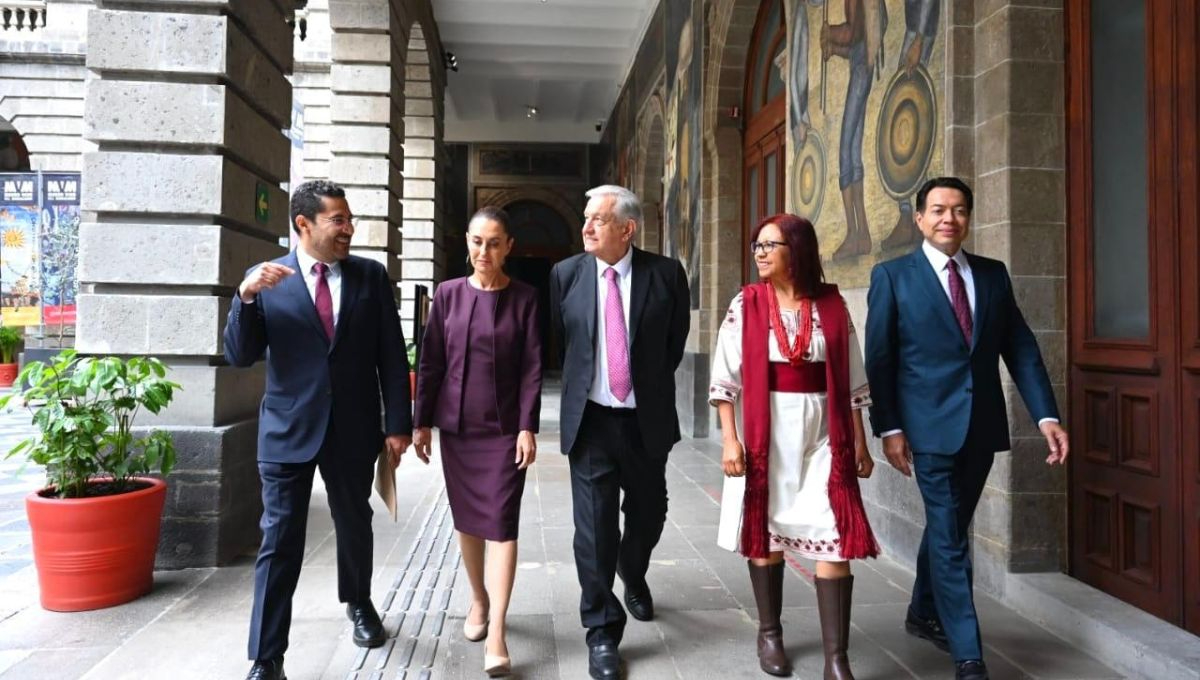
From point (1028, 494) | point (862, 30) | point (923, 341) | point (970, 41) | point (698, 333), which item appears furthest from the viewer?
point (698, 333)

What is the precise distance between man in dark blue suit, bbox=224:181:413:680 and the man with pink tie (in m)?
0.71

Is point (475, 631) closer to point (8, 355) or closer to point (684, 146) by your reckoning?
point (684, 146)

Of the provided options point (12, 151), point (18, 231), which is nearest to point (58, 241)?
point (18, 231)

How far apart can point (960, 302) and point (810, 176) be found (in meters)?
2.94

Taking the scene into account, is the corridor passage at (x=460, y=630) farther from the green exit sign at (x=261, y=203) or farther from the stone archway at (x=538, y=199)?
the stone archway at (x=538, y=199)

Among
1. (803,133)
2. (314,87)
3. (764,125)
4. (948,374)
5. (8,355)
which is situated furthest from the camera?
(314,87)

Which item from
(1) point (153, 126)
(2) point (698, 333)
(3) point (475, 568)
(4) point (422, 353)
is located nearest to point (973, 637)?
(3) point (475, 568)

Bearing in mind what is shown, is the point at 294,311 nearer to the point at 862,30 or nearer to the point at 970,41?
the point at 970,41

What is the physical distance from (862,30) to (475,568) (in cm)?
399

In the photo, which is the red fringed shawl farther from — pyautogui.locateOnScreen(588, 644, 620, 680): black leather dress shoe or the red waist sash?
pyautogui.locateOnScreen(588, 644, 620, 680): black leather dress shoe

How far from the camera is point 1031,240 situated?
347cm

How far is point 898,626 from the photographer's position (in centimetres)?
320

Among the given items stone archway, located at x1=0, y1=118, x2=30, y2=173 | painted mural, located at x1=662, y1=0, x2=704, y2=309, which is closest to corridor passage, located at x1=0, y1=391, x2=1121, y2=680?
painted mural, located at x1=662, y1=0, x2=704, y2=309

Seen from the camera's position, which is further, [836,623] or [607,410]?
[607,410]
